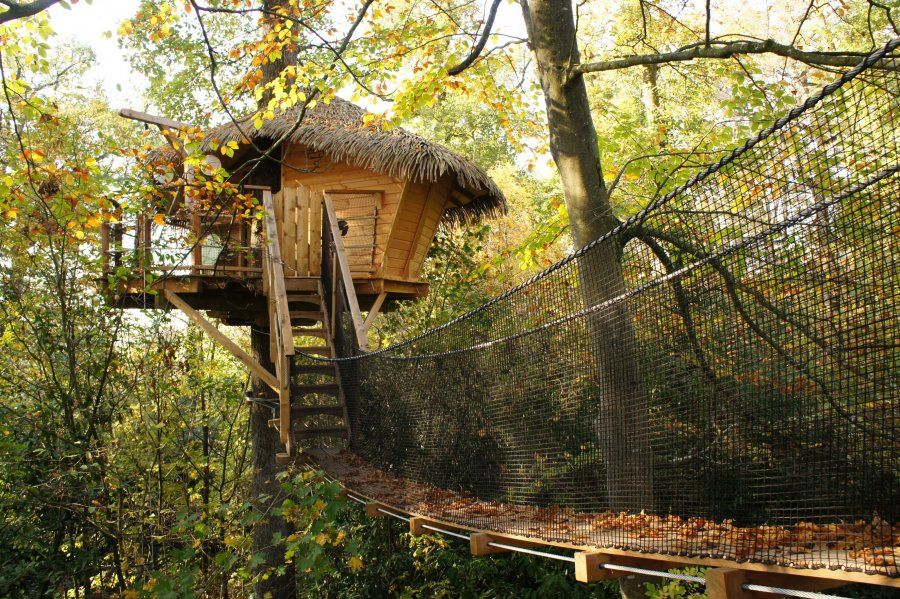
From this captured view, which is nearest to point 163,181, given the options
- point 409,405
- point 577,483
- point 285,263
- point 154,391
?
point 285,263

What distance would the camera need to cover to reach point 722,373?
2391 millimetres

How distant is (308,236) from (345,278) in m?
1.58

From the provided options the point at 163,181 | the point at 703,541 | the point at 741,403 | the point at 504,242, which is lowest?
the point at 703,541

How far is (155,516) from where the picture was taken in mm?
6984

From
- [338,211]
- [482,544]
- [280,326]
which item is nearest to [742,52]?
[482,544]

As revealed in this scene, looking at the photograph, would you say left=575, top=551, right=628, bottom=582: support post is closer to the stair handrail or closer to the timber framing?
the timber framing

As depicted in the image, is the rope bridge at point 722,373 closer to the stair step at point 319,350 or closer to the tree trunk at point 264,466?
the stair step at point 319,350

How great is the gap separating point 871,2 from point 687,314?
239 centimetres

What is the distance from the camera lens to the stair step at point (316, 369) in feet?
21.3

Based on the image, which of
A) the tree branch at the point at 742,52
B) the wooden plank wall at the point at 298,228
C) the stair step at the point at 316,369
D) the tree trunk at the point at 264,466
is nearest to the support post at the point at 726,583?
the tree branch at the point at 742,52

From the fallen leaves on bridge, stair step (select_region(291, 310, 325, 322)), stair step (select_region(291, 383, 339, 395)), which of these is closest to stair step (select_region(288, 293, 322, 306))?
stair step (select_region(291, 310, 325, 322))

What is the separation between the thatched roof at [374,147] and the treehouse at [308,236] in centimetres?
2

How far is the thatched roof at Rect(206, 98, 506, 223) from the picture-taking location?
8336 mm

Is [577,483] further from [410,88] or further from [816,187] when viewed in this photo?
[410,88]
